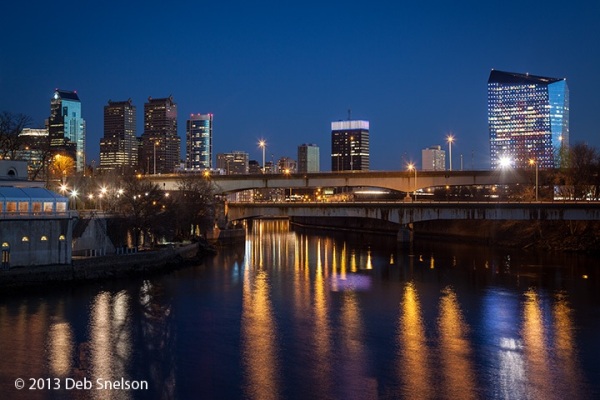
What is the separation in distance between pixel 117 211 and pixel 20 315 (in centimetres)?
2286

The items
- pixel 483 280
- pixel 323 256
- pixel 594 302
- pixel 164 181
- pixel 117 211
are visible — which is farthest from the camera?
pixel 164 181

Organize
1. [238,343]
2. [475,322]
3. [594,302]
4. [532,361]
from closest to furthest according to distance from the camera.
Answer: [532,361]
[238,343]
[475,322]
[594,302]

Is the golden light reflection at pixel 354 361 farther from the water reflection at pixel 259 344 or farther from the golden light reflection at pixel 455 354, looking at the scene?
the golden light reflection at pixel 455 354

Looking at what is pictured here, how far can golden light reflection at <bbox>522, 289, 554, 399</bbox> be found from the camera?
21.1 m

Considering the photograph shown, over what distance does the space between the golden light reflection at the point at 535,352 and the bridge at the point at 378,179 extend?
3991cm

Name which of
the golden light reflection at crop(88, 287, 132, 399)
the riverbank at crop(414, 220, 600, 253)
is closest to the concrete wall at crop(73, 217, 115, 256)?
the golden light reflection at crop(88, 287, 132, 399)

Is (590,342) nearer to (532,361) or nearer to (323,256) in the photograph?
(532,361)

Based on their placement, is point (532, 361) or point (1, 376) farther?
point (532, 361)

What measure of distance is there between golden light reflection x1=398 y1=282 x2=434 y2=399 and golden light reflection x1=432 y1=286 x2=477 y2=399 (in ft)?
2.24

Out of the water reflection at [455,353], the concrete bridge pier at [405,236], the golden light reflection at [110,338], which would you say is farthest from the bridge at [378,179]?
the golden light reflection at [110,338]

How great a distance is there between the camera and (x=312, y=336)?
1094 inches

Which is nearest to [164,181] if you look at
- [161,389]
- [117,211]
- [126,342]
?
[117,211]

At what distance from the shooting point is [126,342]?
26.8 metres

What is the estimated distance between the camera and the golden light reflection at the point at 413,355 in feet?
68.6
